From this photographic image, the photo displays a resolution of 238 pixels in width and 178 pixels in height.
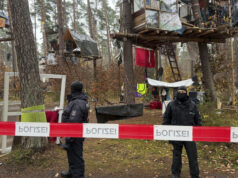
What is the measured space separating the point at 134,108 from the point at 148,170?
3.80 metres

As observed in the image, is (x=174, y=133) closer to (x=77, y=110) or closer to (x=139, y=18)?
(x=77, y=110)

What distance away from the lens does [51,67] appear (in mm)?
13500

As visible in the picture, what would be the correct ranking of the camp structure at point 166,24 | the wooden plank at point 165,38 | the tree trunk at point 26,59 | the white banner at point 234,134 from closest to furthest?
the white banner at point 234,134
the tree trunk at point 26,59
the camp structure at point 166,24
the wooden plank at point 165,38

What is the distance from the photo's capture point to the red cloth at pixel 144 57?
11.6 meters

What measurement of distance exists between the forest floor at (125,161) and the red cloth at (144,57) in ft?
20.9

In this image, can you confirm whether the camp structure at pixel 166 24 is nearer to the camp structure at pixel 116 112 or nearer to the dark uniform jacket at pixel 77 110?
the camp structure at pixel 116 112

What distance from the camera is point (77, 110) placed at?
3326 millimetres

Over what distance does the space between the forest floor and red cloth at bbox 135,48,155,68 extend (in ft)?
20.9

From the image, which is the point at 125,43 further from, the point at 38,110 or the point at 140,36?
the point at 38,110

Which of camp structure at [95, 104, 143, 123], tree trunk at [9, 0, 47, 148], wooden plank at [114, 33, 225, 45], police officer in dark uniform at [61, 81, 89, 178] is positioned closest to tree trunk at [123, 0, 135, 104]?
wooden plank at [114, 33, 225, 45]

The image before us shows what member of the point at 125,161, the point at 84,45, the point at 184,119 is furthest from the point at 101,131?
the point at 84,45

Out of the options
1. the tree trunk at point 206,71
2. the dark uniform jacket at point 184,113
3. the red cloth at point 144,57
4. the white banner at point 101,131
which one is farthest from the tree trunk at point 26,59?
the tree trunk at point 206,71

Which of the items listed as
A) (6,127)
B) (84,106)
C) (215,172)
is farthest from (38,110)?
(215,172)

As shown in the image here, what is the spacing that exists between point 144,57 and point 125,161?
8.01 m
